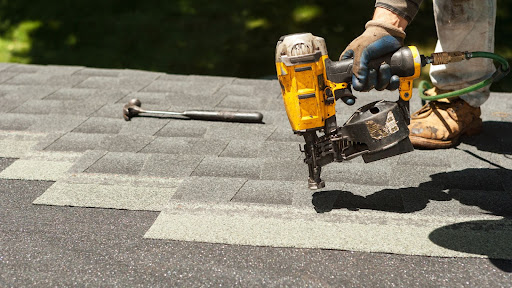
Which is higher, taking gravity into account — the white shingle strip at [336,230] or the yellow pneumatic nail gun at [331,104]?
the yellow pneumatic nail gun at [331,104]

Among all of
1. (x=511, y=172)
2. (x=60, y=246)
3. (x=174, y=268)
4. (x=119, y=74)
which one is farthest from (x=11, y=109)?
(x=511, y=172)

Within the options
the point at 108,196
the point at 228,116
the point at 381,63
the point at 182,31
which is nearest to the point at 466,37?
the point at 381,63

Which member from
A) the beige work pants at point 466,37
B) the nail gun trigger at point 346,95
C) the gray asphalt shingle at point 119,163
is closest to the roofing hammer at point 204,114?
the gray asphalt shingle at point 119,163

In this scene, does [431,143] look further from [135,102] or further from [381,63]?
[135,102]

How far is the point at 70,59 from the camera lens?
A: 6547mm

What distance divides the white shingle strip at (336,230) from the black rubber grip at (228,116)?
1.10 metres

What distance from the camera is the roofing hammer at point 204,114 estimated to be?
154 inches

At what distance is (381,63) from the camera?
8.89 feet

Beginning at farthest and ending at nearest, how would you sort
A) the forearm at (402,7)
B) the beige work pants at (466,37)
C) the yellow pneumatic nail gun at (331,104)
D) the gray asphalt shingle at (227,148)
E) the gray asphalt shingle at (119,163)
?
1. the beige work pants at (466,37)
2. the gray asphalt shingle at (119,163)
3. the gray asphalt shingle at (227,148)
4. the forearm at (402,7)
5. the yellow pneumatic nail gun at (331,104)

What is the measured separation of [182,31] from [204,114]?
296cm

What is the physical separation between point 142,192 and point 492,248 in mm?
1500

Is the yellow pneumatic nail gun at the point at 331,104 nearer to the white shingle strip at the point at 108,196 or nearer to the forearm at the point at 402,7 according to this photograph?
the forearm at the point at 402,7

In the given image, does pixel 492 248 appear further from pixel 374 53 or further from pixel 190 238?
pixel 190 238

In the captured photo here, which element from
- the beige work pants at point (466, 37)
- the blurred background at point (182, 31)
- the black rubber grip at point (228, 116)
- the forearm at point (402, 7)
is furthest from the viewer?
the blurred background at point (182, 31)
